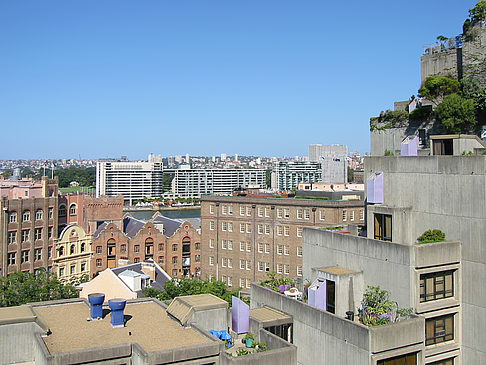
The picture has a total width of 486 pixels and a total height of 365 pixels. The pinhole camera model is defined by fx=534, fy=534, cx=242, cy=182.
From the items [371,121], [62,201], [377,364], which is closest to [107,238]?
[62,201]

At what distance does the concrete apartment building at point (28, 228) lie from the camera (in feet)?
186

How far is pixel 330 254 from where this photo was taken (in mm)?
25406

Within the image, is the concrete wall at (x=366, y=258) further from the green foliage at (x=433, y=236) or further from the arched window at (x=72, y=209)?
the arched window at (x=72, y=209)

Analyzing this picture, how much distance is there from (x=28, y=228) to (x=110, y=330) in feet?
144

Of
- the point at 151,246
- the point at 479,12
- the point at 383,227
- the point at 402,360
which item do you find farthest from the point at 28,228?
the point at 479,12

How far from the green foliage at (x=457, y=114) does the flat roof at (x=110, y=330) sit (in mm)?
16665

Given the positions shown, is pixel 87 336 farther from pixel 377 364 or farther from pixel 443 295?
pixel 443 295

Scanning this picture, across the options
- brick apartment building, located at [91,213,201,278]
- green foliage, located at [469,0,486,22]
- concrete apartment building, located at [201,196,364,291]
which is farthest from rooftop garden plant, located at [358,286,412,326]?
brick apartment building, located at [91,213,201,278]

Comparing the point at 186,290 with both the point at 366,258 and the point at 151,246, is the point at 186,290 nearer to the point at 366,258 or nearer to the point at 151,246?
the point at 366,258

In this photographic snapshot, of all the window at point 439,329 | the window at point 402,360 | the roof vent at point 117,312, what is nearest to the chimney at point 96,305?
the roof vent at point 117,312

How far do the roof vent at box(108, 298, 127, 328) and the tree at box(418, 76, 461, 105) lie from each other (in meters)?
19.3

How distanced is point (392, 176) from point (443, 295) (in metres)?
5.88

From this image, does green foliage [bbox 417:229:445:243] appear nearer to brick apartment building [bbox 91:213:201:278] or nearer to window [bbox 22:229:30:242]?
window [bbox 22:229:30:242]

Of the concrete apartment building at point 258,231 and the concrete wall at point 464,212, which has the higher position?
the concrete wall at point 464,212
